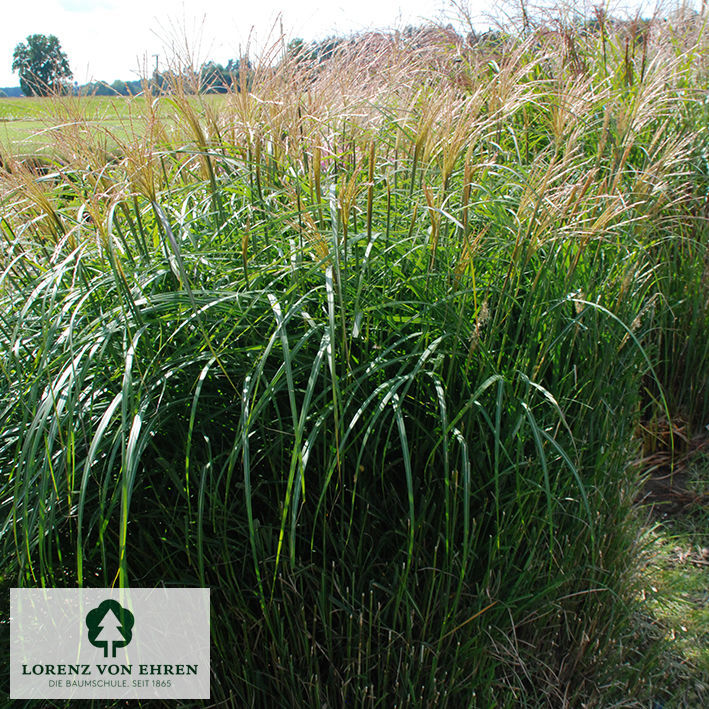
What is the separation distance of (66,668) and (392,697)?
2.87 ft

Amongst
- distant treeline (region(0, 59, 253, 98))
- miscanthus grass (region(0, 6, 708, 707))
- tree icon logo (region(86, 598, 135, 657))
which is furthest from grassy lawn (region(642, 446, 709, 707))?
distant treeline (region(0, 59, 253, 98))

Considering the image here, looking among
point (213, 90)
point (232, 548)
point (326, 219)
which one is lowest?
point (232, 548)

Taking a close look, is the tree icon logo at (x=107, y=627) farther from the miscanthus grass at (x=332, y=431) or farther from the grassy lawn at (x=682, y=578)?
the grassy lawn at (x=682, y=578)

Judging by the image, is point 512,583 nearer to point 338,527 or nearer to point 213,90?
point 338,527

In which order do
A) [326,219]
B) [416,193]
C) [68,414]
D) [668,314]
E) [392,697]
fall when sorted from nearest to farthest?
[68,414]
[392,697]
[326,219]
[416,193]
[668,314]

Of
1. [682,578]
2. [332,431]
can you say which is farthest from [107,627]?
[682,578]

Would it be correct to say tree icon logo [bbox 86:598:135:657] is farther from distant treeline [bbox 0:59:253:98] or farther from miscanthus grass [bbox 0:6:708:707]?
distant treeline [bbox 0:59:253:98]

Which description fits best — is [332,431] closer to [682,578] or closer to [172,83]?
[172,83]

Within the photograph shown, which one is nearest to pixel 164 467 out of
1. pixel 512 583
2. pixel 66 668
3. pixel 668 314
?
pixel 66 668

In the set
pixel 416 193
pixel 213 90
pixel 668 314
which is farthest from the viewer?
pixel 668 314

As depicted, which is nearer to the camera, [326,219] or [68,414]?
[68,414]

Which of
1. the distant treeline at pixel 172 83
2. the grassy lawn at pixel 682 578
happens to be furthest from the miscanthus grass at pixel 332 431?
the grassy lawn at pixel 682 578

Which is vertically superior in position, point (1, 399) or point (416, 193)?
point (416, 193)

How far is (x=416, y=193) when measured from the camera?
2109 millimetres
